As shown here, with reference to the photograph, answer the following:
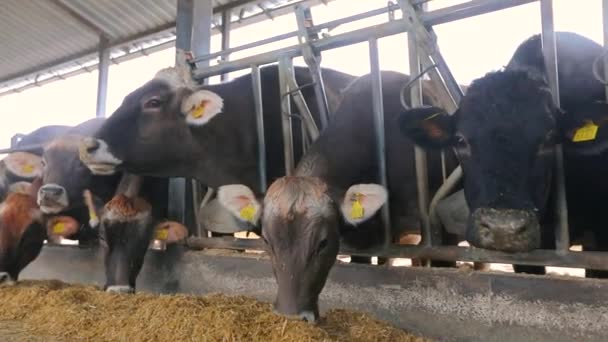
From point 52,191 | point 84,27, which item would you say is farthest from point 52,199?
point 84,27

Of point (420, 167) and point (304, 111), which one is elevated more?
point (304, 111)

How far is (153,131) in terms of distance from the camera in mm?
4992

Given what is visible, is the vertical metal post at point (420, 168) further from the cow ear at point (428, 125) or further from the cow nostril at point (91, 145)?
the cow nostril at point (91, 145)

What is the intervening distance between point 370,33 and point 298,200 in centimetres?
152

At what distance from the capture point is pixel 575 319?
9.70ft

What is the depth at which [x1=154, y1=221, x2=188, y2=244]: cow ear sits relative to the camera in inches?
199

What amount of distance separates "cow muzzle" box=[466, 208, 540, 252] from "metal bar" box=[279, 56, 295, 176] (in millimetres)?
1896

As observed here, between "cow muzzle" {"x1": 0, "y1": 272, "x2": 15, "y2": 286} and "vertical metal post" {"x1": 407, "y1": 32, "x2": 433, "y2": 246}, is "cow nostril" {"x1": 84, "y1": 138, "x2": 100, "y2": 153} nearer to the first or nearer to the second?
"cow muzzle" {"x1": 0, "y1": 272, "x2": 15, "y2": 286}

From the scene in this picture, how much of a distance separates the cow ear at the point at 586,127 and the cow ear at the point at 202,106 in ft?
9.13

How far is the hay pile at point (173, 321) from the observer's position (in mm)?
2945

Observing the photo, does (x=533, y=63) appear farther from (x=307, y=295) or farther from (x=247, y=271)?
(x=247, y=271)

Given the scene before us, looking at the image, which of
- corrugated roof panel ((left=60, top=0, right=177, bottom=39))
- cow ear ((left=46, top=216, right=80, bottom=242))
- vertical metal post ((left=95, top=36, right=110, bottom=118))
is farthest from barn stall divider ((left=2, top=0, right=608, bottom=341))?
vertical metal post ((left=95, top=36, right=110, bottom=118))

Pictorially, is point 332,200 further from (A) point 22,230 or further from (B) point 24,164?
(B) point 24,164

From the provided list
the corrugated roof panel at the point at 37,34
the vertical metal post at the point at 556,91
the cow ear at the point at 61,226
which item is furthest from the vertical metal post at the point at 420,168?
the corrugated roof panel at the point at 37,34
